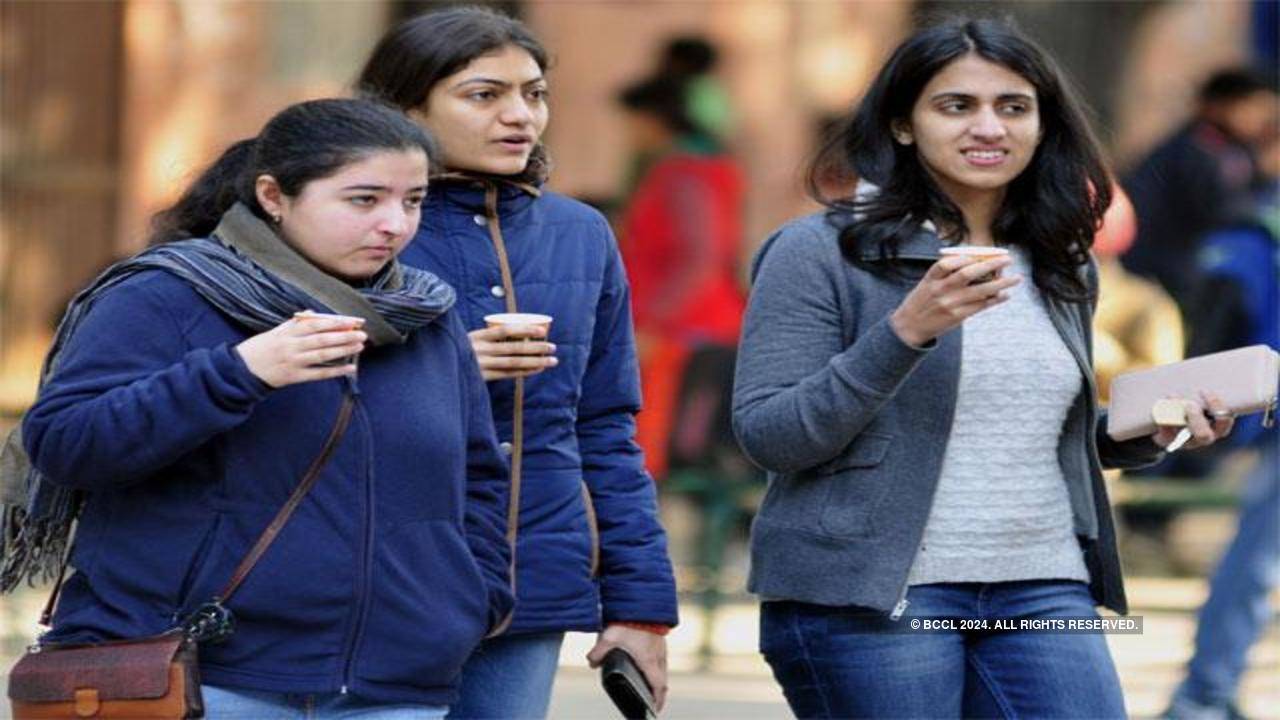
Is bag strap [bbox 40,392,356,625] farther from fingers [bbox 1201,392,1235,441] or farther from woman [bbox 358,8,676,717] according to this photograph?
fingers [bbox 1201,392,1235,441]

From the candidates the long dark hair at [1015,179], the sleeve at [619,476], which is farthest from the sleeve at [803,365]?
the sleeve at [619,476]

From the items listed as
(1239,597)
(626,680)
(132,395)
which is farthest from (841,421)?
(1239,597)

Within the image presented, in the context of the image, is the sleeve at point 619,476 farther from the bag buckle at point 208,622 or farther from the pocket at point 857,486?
the bag buckle at point 208,622

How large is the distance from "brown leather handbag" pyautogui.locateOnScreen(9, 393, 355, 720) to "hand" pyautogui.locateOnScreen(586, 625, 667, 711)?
96 centimetres

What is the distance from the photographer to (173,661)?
4.00 m

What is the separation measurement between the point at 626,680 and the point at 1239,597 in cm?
385

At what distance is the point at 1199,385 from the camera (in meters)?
4.84

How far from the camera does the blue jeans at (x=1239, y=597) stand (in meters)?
8.11

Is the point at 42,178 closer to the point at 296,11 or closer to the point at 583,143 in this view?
the point at 296,11

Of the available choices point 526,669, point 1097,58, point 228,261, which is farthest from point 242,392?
point 1097,58

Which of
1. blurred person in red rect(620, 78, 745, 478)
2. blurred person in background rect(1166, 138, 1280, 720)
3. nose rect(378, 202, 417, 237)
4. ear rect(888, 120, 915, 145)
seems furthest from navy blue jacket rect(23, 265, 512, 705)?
blurred person in red rect(620, 78, 745, 478)

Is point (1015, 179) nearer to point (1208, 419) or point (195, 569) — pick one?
point (1208, 419)

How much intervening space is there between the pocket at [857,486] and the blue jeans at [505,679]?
566mm

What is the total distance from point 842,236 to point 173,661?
1471mm
